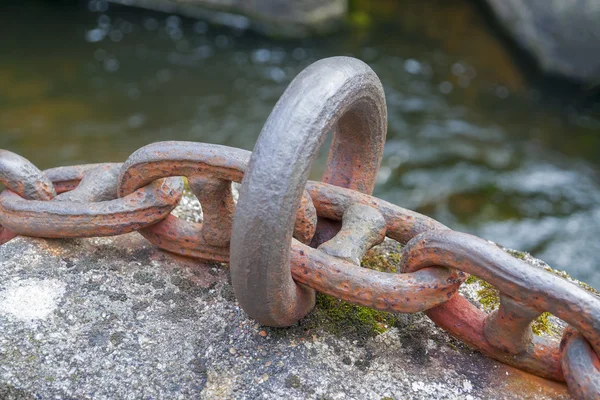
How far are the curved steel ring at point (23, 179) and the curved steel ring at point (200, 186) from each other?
0.74ft

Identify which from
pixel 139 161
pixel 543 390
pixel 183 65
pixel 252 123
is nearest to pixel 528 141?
pixel 252 123

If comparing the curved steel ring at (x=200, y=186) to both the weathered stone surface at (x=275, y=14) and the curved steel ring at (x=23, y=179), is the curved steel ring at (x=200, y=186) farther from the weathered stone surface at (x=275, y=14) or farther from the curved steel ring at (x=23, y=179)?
the weathered stone surface at (x=275, y=14)

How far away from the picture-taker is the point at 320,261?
4.38 feet

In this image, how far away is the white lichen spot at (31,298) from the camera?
4.98ft

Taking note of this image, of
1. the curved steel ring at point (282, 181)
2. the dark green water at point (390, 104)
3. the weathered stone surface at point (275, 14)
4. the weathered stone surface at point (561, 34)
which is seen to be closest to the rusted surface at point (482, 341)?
the curved steel ring at point (282, 181)

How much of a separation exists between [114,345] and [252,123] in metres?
2.78

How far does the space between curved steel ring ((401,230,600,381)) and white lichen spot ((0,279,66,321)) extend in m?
0.85

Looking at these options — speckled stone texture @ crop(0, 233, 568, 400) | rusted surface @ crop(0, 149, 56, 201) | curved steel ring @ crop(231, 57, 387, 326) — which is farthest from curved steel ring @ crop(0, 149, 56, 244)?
curved steel ring @ crop(231, 57, 387, 326)

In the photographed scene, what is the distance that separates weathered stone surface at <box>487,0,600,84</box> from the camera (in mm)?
4402

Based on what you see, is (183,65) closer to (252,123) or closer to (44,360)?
(252,123)

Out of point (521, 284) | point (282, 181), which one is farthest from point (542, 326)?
point (282, 181)

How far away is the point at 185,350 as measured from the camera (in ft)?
4.86

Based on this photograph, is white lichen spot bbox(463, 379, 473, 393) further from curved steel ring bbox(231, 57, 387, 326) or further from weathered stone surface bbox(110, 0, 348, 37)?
weathered stone surface bbox(110, 0, 348, 37)

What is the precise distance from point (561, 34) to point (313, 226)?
3.82 metres
